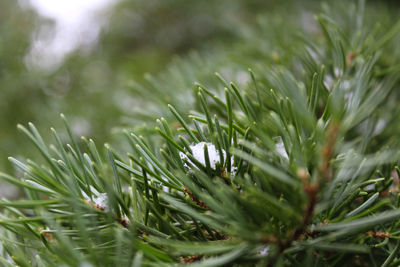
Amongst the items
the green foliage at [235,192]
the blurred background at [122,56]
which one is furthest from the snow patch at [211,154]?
the blurred background at [122,56]

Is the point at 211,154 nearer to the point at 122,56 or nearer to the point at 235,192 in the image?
the point at 235,192

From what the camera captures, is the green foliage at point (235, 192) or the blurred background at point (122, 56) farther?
the blurred background at point (122, 56)

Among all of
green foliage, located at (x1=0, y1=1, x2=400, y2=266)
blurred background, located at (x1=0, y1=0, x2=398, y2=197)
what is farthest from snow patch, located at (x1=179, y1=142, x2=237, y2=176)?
blurred background, located at (x1=0, y1=0, x2=398, y2=197)

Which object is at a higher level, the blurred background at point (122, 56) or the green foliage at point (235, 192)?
the blurred background at point (122, 56)

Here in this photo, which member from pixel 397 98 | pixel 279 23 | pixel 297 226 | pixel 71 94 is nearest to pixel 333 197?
pixel 297 226

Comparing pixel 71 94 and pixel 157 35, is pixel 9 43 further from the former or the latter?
pixel 157 35

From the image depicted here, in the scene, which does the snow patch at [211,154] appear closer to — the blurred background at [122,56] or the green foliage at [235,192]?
the green foliage at [235,192]
